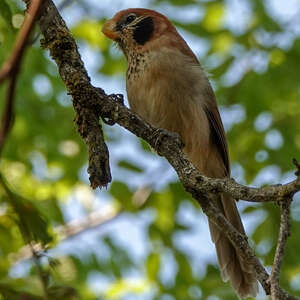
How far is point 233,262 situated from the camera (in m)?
4.75

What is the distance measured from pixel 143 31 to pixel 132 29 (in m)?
0.10

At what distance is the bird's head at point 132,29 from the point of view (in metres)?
5.08

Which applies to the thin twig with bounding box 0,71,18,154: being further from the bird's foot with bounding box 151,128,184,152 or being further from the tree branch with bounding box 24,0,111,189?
the bird's foot with bounding box 151,128,184,152

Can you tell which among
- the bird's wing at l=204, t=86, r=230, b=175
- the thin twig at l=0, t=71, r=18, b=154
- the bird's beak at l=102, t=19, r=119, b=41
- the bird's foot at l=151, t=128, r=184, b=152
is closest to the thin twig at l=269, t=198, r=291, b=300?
the bird's foot at l=151, t=128, r=184, b=152

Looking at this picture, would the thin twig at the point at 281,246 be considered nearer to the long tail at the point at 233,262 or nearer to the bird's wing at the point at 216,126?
the long tail at the point at 233,262

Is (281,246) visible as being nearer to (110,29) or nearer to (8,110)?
(8,110)

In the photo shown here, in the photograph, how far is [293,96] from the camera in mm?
6441

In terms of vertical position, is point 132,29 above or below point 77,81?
above

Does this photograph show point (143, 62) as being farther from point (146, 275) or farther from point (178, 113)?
point (146, 275)

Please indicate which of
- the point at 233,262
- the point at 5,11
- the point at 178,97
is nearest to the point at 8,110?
the point at 5,11

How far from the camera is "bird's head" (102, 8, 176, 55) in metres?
5.08

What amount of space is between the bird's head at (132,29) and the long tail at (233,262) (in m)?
1.53

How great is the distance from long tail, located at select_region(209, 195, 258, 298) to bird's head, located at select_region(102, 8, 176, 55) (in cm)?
153

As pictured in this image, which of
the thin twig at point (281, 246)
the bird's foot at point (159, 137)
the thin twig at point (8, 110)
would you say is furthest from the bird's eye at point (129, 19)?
the thin twig at point (8, 110)
